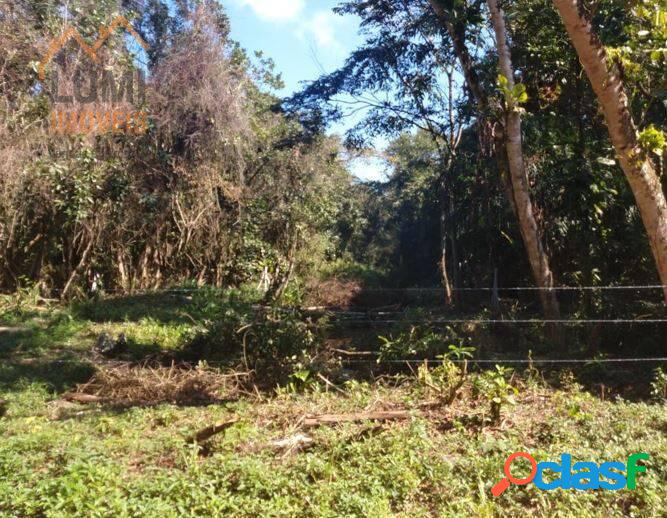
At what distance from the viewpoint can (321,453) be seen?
14.8ft

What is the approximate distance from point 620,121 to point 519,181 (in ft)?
7.58

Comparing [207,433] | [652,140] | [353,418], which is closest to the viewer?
[207,433]

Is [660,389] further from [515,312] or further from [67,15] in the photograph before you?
[67,15]

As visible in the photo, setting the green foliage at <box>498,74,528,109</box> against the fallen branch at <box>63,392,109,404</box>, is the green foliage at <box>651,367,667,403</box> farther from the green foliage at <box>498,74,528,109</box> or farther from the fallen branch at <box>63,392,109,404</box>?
the fallen branch at <box>63,392,109,404</box>

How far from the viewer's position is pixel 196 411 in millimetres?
5875

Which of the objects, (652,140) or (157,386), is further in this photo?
(157,386)

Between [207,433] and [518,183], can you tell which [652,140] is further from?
[207,433]

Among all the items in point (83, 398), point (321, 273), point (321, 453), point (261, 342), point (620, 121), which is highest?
point (620, 121)

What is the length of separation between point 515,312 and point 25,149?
31.2 feet

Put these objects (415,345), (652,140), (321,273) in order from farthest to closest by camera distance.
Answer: (321,273), (415,345), (652,140)

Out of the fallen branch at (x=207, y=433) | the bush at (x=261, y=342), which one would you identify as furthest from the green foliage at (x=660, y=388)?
the fallen branch at (x=207, y=433)

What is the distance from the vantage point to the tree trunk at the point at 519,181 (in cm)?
745

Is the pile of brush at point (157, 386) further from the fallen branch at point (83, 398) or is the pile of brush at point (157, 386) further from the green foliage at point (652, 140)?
the green foliage at point (652, 140)

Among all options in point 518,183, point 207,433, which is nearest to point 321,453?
point 207,433
